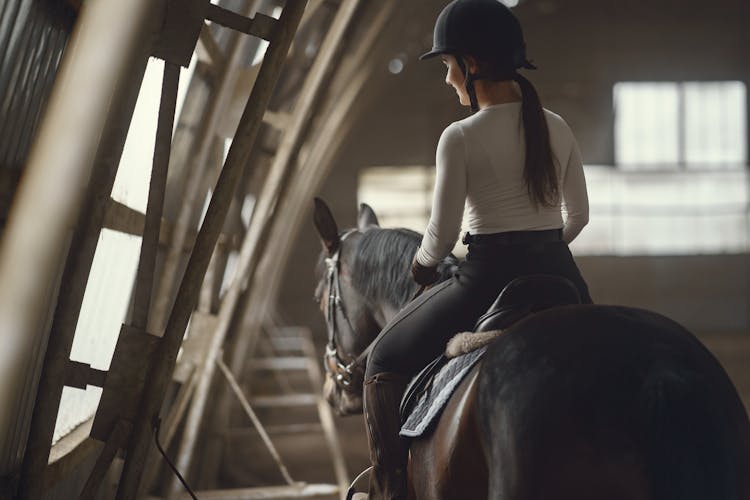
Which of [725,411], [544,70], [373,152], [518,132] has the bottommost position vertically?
[725,411]

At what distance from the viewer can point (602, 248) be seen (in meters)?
16.3

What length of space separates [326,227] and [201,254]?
0.64m

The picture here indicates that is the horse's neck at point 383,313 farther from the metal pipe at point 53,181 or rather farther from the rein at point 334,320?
the metal pipe at point 53,181

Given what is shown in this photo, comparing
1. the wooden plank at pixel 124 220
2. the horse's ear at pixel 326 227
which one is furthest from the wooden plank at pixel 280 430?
the horse's ear at pixel 326 227

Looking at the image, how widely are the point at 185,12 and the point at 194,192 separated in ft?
7.77

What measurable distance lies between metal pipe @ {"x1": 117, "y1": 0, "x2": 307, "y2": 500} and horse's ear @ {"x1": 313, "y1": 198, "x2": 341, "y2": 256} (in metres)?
0.53

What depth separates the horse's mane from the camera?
8.80 feet

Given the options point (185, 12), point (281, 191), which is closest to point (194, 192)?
point (281, 191)

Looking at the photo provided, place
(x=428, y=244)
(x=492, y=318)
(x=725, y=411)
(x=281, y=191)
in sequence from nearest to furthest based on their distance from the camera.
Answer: (x=725, y=411) < (x=492, y=318) < (x=428, y=244) < (x=281, y=191)

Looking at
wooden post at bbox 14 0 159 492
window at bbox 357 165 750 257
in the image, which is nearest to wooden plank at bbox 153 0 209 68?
wooden post at bbox 14 0 159 492

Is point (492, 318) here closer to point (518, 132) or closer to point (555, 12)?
point (518, 132)

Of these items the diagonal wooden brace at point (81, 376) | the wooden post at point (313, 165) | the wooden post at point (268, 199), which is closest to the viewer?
the diagonal wooden brace at point (81, 376)

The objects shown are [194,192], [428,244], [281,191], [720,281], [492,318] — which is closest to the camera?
[492,318]

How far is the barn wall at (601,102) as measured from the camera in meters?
16.2
